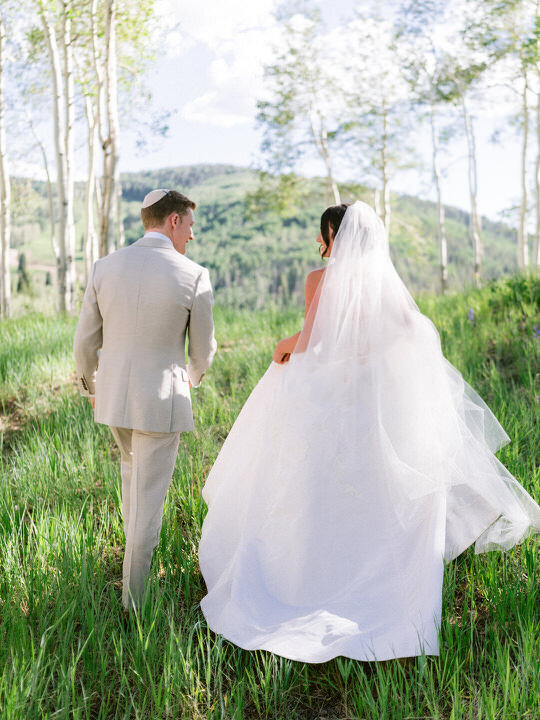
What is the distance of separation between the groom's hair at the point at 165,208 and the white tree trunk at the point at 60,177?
9.10m

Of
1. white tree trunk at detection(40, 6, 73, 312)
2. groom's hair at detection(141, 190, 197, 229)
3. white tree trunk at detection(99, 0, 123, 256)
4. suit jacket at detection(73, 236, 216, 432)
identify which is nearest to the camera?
suit jacket at detection(73, 236, 216, 432)

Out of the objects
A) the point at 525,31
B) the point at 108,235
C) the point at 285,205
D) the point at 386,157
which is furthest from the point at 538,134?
the point at 108,235

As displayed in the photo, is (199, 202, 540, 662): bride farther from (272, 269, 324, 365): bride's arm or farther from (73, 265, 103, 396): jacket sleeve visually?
(73, 265, 103, 396): jacket sleeve

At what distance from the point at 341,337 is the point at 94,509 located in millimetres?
2349

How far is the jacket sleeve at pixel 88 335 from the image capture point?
10.5 feet

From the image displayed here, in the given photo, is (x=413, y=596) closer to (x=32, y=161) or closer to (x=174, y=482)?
(x=174, y=482)

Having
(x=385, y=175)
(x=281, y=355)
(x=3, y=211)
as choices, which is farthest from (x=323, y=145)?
(x=281, y=355)

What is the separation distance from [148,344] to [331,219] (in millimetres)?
1357

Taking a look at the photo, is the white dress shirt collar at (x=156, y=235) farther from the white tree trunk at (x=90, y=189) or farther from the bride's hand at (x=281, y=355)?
the white tree trunk at (x=90, y=189)

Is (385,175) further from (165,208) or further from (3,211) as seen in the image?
(165,208)

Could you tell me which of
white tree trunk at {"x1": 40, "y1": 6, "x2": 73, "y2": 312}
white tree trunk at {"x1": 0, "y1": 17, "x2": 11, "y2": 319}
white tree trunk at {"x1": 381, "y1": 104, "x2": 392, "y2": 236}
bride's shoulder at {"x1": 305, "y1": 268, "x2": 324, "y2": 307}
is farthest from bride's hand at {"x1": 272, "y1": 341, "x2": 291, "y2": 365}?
white tree trunk at {"x1": 381, "y1": 104, "x2": 392, "y2": 236}

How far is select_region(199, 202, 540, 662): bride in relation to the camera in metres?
2.80

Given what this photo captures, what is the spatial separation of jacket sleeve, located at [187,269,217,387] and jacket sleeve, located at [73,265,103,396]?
1.74ft

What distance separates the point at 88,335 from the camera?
324cm
